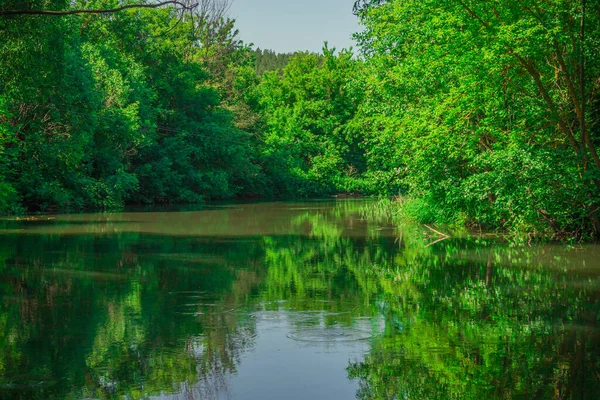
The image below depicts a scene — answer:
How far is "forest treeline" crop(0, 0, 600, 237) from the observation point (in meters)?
18.1

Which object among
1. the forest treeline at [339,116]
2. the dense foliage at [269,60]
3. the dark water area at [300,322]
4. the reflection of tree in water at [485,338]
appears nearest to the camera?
the reflection of tree in water at [485,338]

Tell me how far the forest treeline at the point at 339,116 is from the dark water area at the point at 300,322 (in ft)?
8.06

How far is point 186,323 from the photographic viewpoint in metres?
9.91

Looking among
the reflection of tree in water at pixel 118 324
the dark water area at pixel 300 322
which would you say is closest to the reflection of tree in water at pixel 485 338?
the dark water area at pixel 300 322

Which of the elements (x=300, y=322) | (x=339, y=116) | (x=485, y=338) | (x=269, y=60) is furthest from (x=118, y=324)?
(x=269, y=60)

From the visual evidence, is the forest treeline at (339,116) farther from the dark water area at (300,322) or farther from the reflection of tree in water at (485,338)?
the reflection of tree in water at (485,338)

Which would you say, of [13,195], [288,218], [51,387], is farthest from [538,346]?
[13,195]

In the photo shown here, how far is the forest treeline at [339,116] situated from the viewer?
18.1 metres

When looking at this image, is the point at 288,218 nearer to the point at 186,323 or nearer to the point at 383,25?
the point at 383,25

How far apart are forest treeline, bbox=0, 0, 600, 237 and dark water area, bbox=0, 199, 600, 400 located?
2458mm

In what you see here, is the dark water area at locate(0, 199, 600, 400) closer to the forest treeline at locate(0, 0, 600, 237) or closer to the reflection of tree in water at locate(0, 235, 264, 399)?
the reflection of tree in water at locate(0, 235, 264, 399)

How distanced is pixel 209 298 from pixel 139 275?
3.17 metres

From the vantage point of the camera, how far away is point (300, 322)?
33.1 ft

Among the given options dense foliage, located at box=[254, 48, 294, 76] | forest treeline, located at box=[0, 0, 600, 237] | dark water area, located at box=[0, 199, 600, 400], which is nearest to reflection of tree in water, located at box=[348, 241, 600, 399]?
dark water area, located at box=[0, 199, 600, 400]
